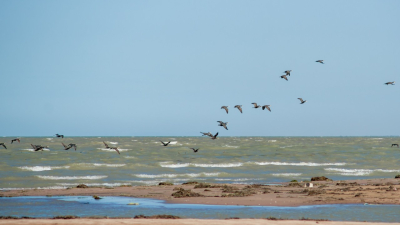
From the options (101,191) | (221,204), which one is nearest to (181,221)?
(221,204)

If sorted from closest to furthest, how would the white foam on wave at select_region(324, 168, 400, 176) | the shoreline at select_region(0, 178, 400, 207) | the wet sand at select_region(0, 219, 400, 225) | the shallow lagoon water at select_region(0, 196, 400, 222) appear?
1. the wet sand at select_region(0, 219, 400, 225)
2. the shallow lagoon water at select_region(0, 196, 400, 222)
3. the shoreline at select_region(0, 178, 400, 207)
4. the white foam on wave at select_region(324, 168, 400, 176)

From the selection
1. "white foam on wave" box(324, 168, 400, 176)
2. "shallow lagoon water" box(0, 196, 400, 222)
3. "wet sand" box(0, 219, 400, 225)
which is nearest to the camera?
"wet sand" box(0, 219, 400, 225)

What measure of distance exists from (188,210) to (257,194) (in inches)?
212

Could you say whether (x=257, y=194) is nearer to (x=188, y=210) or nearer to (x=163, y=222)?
(x=188, y=210)

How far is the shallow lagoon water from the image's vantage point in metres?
19.0

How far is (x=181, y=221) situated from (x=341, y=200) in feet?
28.0

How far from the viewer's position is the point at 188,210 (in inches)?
814

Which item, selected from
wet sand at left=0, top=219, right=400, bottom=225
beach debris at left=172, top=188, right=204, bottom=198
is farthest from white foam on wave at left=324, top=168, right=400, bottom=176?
wet sand at left=0, top=219, right=400, bottom=225

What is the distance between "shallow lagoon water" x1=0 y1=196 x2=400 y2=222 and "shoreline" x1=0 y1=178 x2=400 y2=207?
Result: 113 cm

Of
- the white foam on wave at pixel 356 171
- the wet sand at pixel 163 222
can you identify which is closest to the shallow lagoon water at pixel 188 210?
the wet sand at pixel 163 222

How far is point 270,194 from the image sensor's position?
25109mm

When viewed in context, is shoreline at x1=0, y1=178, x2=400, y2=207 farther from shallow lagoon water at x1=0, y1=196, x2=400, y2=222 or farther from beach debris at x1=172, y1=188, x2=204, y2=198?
shallow lagoon water at x1=0, y1=196, x2=400, y2=222

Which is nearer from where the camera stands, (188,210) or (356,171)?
(188,210)

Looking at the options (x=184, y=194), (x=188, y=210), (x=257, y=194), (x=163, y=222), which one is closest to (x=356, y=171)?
(x=257, y=194)
